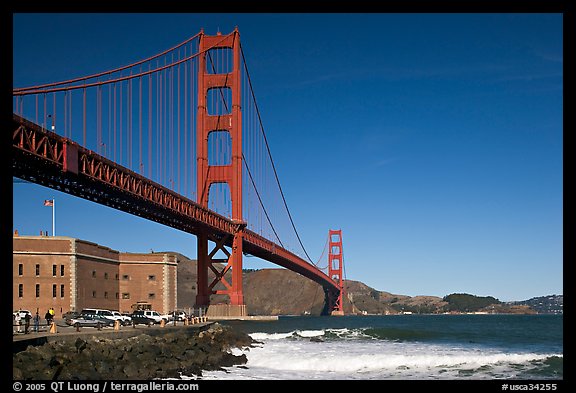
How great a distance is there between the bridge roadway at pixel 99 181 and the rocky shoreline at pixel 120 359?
10.5m

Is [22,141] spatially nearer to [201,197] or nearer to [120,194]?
[120,194]

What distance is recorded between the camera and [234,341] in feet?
128

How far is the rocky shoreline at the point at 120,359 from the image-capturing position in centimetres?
2003

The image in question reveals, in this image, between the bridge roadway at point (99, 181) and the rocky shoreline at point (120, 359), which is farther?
the bridge roadway at point (99, 181)

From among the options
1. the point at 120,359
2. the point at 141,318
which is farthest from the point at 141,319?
the point at 120,359

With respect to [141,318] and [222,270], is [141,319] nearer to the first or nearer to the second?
[141,318]

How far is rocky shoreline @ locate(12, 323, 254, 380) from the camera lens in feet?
65.7

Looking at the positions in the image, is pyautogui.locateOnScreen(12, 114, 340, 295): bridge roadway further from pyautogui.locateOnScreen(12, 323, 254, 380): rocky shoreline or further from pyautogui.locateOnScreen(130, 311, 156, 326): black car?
pyautogui.locateOnScreen(12, 323, 254, 380): rocky shoreline

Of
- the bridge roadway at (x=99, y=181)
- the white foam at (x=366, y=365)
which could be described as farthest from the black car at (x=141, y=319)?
the white foam at (x=366, y=365)

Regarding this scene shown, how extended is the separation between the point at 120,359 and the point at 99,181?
2059 cm

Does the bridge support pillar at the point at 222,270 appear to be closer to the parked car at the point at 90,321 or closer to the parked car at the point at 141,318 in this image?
the parked car at the point at 141,318
